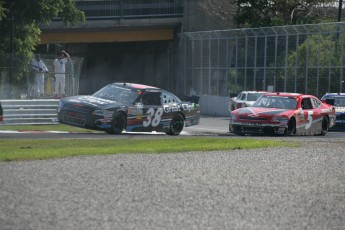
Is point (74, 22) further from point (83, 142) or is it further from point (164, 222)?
point (164, 222)

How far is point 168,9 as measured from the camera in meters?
58.9

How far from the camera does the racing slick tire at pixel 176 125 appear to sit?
1055 inches

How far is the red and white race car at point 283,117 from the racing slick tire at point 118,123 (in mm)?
3620

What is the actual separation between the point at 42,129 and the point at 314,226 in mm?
17639

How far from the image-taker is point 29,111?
28453 mm

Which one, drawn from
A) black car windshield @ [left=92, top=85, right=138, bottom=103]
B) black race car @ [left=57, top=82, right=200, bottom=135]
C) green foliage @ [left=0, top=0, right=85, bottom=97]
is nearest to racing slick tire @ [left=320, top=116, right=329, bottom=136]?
black race car @ [left=57, top=82, right=200, bottom=135]

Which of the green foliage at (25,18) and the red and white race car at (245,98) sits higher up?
the green foliage at (25,18)

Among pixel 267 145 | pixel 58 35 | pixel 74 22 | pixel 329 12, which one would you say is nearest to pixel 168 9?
pixel 58 35

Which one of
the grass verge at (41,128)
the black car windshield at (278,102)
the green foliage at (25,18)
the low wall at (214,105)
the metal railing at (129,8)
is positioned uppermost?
the metal railing at (129,8)

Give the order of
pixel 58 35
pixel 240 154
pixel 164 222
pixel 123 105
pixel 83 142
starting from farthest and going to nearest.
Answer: pixel 58 35, pixel 123 105, pixel 83 142, pixel 240 154, pixel 164 222

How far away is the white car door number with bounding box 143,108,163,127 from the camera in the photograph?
25.9 metres

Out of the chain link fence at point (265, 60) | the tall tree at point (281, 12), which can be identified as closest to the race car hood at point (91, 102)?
the chain link fence at point (265, 60)

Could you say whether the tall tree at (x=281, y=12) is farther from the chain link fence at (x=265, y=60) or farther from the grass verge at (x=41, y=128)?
the grass verge at (x=41, y=128)

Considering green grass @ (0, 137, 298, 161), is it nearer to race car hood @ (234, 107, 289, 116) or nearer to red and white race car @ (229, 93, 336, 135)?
red and white race car @ (229, 93, 336, 135)
